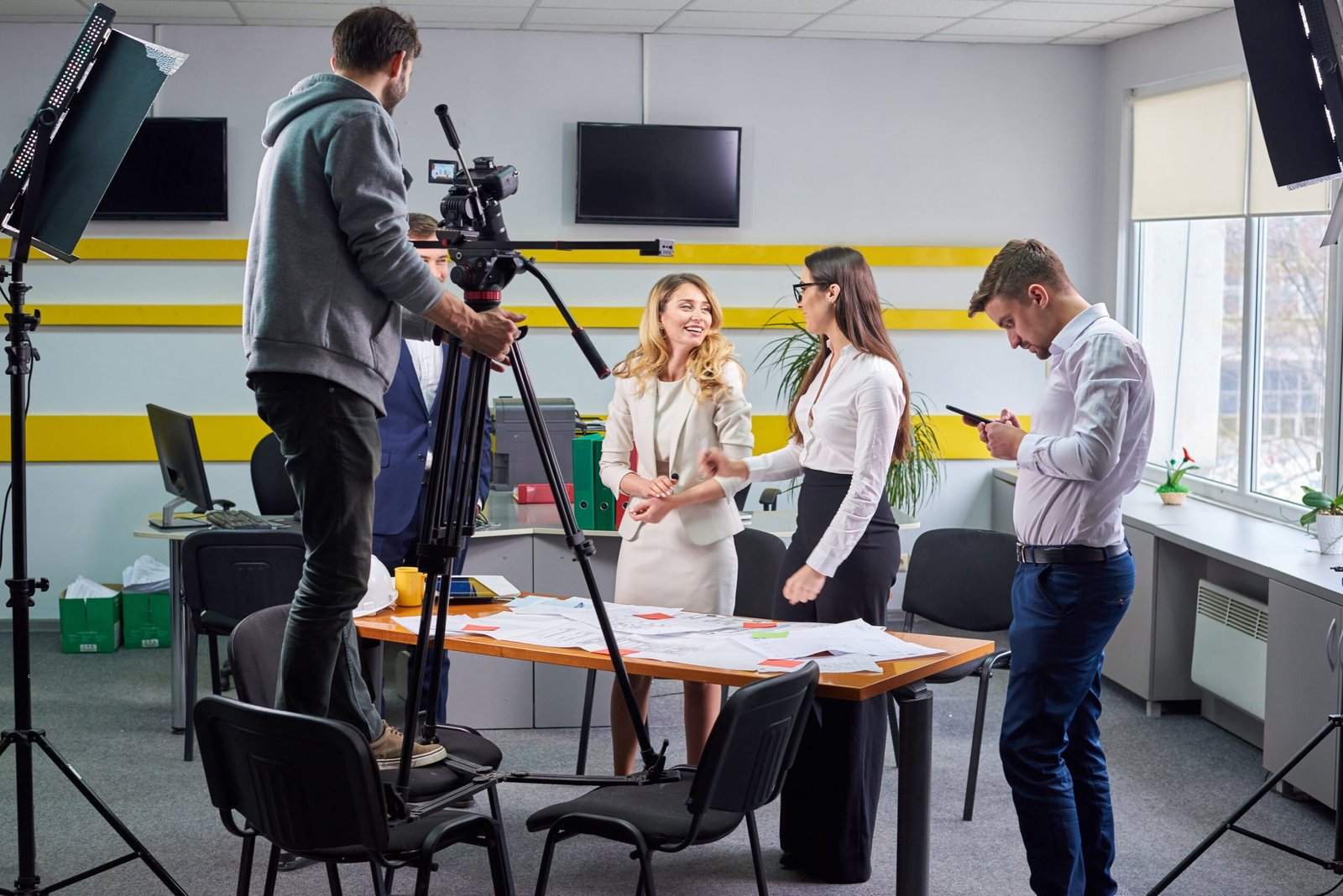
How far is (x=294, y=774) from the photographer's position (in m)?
2.11

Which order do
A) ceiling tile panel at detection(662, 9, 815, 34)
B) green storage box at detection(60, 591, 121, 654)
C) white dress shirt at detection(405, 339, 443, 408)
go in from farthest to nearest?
ceiling tile panel at detection(662, 9, 815, 34), green storage box at detection(60, 591, 121, 654), white dress shirt at detection(405, 339, 443, 408)

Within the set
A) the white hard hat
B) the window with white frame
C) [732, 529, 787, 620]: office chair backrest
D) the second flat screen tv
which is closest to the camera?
the white hard hat

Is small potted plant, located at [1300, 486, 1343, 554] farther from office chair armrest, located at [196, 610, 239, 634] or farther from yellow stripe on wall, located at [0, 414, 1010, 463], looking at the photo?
office chair armrest, located at [196, 610, 239, 634]

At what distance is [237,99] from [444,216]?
4370mm

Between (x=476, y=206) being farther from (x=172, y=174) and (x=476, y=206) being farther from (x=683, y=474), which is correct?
(x=172, y=174)

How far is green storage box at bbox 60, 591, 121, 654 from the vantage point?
5660mm

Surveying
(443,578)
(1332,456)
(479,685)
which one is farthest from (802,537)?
(1332,456)

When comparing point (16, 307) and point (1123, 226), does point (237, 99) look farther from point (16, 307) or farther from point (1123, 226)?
point (1123, 226)

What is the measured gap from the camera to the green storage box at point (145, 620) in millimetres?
5754

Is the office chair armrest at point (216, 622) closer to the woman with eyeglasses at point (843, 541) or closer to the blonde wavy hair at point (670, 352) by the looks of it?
the blonde wavy hair at point (670, 352)

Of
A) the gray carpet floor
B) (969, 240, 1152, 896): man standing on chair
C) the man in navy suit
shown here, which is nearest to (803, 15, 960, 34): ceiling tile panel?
the man in navy suit

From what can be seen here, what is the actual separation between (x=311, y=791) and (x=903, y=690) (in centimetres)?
122

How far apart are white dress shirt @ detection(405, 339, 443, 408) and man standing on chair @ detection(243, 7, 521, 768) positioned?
76.2 inches

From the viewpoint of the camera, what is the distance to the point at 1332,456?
15.7ft
